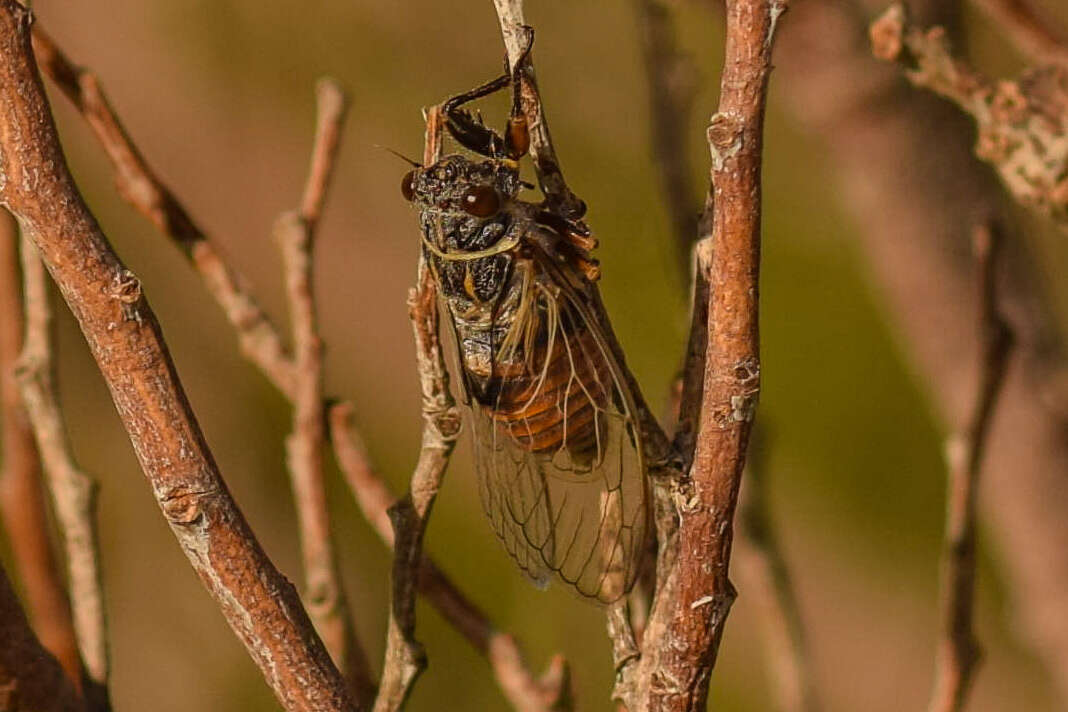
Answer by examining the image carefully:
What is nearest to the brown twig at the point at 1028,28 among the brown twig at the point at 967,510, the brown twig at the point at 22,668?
the brown twig at the point at 967,510

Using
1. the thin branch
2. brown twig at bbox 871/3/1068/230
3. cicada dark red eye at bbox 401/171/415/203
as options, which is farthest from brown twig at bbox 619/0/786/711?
the thin branch

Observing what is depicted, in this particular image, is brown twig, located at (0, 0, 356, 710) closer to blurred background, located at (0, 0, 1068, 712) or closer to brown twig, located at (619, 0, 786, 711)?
brown twig, located at (619, 0, 786, 711)

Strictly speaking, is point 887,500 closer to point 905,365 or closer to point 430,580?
point 905,365

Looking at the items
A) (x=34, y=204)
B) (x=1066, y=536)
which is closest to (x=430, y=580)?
(x=34, y=204)

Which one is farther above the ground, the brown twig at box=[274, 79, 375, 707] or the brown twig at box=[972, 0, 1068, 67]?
the brown twig at box=[972, 0, 1068, 67]

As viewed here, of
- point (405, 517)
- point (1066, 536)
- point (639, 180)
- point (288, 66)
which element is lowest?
point (405, 517)

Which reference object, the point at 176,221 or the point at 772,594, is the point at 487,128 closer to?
the point at 176,221

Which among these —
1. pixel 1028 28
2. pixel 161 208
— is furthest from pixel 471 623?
pixel 1028 28
